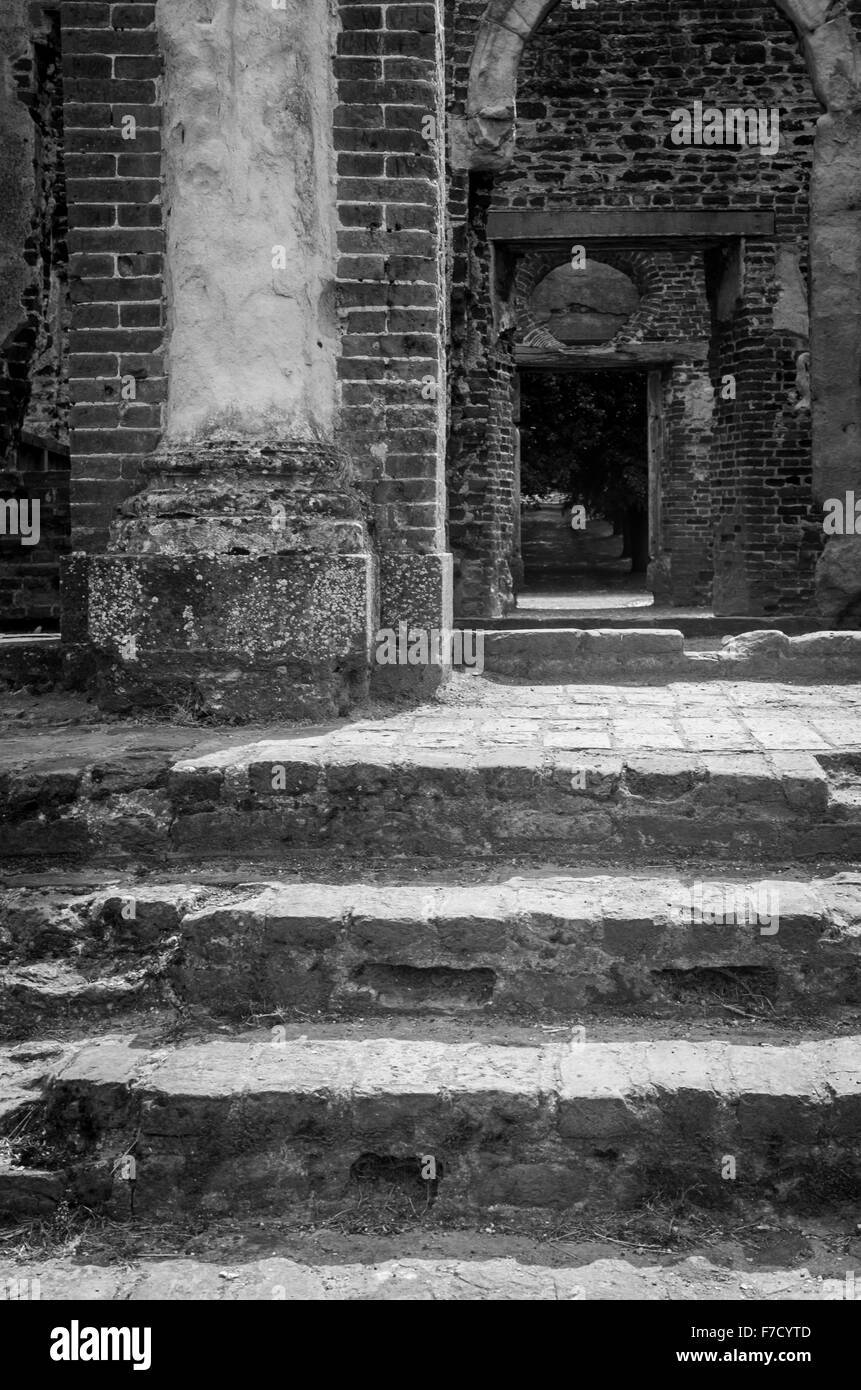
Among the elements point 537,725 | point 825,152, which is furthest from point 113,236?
point 825,152

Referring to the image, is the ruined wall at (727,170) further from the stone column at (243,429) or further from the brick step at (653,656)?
the stone column at (243,429)

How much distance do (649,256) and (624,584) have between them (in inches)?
333

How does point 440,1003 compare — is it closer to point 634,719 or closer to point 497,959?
point 497,959

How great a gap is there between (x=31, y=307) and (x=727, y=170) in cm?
761

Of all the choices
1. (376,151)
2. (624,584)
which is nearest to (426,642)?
(376,151)

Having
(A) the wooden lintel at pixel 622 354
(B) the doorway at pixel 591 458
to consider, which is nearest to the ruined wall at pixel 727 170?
(A) the wooden lintel at pixel 622 354

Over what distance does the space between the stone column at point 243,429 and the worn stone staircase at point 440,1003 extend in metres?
0.39

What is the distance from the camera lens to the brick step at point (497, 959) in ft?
10.3

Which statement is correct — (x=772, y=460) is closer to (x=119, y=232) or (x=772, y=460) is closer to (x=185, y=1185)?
(x=119, y=232)

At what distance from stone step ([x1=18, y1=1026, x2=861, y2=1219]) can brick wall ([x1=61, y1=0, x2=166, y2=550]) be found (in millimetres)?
2704

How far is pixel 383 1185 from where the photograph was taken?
280cm

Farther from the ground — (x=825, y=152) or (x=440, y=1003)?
(x=825, y=152)

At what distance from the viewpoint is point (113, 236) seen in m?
4.84

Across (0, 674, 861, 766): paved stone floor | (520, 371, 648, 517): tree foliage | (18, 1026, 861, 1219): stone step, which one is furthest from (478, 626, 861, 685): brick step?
(520, 371, 648, 517): tree foliage
